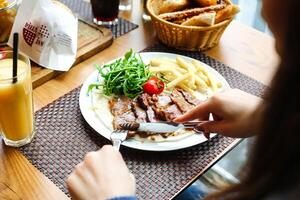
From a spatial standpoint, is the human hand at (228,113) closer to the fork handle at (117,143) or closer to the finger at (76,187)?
the fork handle at (117,143)

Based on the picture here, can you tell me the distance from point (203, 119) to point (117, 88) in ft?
0.84

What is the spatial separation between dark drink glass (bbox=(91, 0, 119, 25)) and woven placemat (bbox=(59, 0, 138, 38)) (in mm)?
23

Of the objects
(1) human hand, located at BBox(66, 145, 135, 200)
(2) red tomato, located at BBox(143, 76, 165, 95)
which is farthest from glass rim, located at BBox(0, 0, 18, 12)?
(1) human hand, located at BBox(66, 145, 135, 200)

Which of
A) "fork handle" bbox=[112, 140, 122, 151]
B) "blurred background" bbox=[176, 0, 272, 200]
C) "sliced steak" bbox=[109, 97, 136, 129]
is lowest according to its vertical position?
"blurred background" bbox=[176, 0, 272, 200]

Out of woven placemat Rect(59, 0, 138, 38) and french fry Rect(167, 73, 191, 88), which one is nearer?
french fry Rect(167, 73, 191, 88)

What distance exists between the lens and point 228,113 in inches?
39.3

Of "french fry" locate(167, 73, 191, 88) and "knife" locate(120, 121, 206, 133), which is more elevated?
"french fry" locate(167, 73, 191, 88)

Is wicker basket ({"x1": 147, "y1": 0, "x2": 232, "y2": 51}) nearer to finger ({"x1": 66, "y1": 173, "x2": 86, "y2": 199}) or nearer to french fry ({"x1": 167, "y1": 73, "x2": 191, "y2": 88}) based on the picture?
french fry ({"x1": 167, "y1": 73, "x2": 191, "y2": 88})

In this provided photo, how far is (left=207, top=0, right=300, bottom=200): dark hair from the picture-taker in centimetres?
52

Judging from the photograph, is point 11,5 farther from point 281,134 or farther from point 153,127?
point 281,134

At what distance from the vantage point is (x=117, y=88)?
3.79 ft

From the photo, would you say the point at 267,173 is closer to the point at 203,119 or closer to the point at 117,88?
the point at 203,119

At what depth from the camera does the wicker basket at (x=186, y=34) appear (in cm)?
131

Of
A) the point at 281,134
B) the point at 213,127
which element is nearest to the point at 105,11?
the point at 213,127
